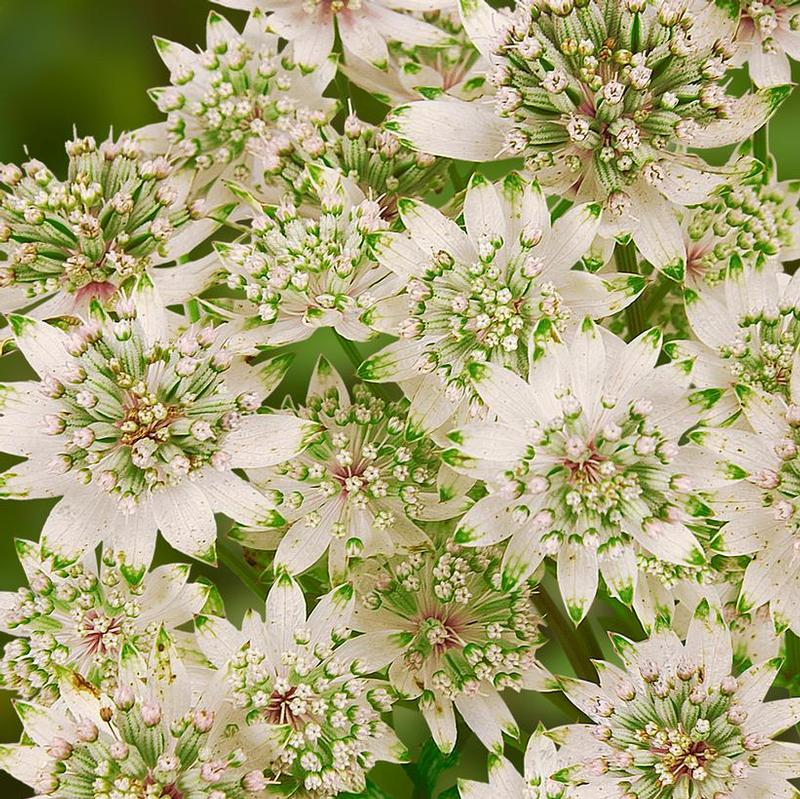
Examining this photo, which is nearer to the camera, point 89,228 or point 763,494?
point 763,494

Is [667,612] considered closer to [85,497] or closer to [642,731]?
[642,731]

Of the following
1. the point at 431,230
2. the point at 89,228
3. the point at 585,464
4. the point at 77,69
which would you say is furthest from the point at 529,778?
the point at 77,69

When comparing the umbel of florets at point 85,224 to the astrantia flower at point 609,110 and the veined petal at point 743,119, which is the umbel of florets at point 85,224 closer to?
the astrantia flower at point 609,110

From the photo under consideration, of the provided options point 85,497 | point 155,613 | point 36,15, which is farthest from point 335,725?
point 36,15

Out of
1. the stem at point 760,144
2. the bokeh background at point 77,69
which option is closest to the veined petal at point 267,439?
the stem at point 760,144

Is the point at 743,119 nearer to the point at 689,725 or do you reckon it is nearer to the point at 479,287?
the point at 479,287

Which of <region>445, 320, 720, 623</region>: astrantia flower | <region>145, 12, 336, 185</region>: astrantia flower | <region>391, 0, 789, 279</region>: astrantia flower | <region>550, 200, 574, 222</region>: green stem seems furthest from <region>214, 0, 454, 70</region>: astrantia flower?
<region>445, 320, 720, 623</region>: astrantia flower
